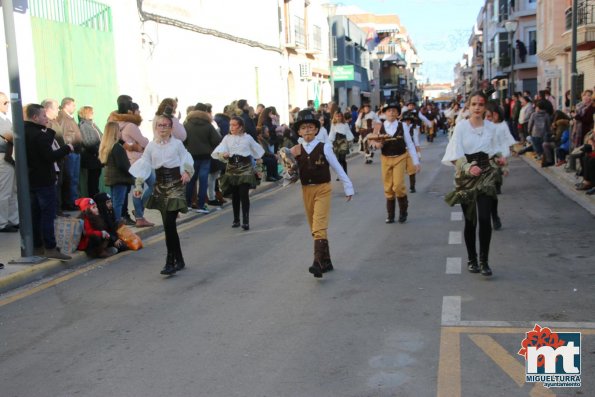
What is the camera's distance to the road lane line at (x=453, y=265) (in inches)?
298

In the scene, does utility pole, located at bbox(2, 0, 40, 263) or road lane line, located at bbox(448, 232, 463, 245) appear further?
road lane line, located at bbox(448, 232, 463, 245)

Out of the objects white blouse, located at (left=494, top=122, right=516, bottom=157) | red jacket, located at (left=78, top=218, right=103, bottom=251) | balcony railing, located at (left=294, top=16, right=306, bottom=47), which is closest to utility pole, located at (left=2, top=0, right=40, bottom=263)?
red jacket, located at (left=78, top=218, right=103, bottom=251)

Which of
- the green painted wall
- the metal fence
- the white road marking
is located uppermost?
the metal fence

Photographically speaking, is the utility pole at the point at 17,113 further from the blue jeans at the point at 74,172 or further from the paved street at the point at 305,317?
the blue jeans at the point at 74,172

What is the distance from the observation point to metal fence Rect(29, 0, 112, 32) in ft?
43.8

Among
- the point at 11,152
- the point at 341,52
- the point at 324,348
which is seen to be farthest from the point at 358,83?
the point at 324,348

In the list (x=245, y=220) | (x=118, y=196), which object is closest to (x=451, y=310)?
(x=245, y=220)

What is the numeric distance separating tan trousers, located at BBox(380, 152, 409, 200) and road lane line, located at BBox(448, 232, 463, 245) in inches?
50.4

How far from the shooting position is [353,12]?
3706 inches

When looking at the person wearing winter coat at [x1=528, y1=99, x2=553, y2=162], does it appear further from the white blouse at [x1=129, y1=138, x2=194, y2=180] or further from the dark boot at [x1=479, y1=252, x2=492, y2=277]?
the white blouse at [x1=129, y1=138, x2=194, y2=180]

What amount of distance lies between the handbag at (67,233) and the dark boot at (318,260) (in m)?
3.23

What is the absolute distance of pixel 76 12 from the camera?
14586 mm

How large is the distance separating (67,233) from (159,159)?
5.72 ft

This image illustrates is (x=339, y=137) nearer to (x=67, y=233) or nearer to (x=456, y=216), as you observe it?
(x=456, y=216)
